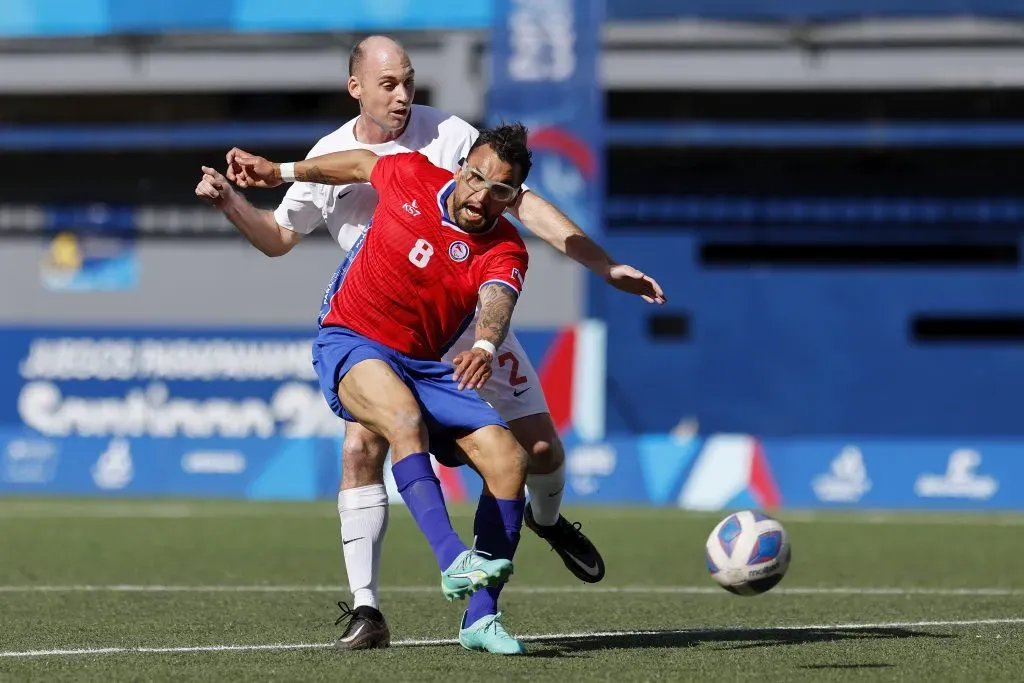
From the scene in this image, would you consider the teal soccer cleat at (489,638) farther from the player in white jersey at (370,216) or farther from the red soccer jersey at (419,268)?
the red soccer jersey at (419,268)

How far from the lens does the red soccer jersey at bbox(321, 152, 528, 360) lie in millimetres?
6508

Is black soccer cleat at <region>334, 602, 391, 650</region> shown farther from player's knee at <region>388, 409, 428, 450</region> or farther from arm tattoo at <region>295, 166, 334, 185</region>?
arm tattoo at <region>295, 166, 334, 185</region>

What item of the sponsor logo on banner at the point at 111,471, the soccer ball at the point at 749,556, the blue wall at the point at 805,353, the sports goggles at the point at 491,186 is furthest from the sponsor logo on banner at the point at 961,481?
the sports goggles at the point at 491,186

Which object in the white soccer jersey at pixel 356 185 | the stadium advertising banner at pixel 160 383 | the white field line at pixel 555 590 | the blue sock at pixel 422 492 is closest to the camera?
the blue sock at pixel 422 492

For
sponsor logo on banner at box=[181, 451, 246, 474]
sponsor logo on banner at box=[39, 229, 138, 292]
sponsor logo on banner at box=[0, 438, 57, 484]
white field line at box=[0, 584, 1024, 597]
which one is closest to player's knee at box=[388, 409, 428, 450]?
white field line at box=[0, 584, 1024, 597]

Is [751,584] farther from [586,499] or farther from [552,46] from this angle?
[552,46]

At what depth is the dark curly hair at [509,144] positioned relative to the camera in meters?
6.36

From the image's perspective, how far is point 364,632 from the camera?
653cm

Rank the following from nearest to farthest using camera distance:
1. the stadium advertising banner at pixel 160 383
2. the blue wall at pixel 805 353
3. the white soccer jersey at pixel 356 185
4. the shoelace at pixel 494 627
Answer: the shoelace at pixel 494 627, the white soccer jersey at pixel 356 185, the stadium advertising banner at pixel 160 383, the blue wall at pixel 805 353

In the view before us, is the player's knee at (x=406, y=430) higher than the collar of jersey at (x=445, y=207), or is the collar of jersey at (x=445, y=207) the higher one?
the collar of jersey at (x=445, y=207)

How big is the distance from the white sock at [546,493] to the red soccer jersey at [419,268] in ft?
4.02

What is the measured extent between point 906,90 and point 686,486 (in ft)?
43.3

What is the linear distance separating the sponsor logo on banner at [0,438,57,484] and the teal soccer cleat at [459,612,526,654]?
56.9 feet

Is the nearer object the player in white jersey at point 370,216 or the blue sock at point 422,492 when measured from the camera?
the blue sock at point 422,492
